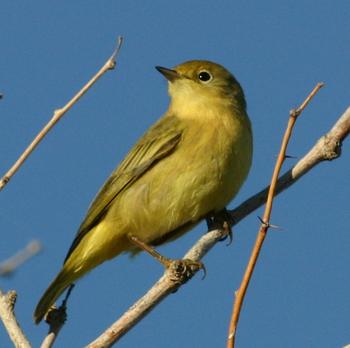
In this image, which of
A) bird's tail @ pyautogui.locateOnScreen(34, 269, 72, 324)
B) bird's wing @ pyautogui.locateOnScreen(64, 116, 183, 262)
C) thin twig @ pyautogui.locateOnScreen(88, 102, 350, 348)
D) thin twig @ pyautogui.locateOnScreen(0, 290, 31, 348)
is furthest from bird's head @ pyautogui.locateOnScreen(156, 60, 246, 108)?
thin twig @ pyautogui.locateOnScreen(0, 290, 31, 348)

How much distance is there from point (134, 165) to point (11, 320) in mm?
3294

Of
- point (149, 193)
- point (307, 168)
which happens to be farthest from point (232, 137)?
point (307, 168)

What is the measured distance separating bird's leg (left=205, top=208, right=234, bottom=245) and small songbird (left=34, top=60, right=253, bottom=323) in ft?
0.23

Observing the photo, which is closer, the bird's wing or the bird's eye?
the bird's wing

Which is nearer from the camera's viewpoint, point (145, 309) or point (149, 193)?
point (145, 309)

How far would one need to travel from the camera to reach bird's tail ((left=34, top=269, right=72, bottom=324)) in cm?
634

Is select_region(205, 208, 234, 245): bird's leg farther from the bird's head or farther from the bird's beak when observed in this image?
the bird's beak

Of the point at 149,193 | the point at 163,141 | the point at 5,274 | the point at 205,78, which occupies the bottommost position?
the point at 5,274

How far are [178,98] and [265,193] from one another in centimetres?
A: 276

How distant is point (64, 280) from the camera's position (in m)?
7.30

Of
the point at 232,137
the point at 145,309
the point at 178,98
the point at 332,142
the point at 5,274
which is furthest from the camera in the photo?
the point at 178,98

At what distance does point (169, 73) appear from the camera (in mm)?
8133

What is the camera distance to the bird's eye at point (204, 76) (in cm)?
830

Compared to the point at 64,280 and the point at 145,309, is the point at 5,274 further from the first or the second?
the point at 64,280
